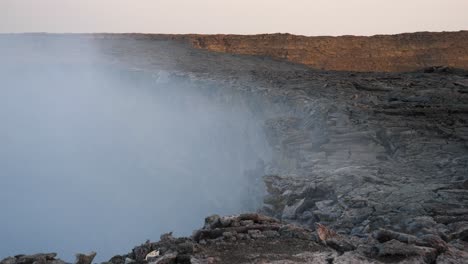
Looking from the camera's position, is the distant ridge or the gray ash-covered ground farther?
the distant ridge

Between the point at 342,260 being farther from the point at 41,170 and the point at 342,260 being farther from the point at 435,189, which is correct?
the point at 41,170

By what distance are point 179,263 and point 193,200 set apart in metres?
8.13

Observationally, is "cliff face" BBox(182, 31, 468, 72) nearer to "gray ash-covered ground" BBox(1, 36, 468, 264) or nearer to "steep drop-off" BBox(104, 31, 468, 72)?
"steep drop-off" BBox(104, 31, 468, 72)

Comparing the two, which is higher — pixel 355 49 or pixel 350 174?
pixel 355 49

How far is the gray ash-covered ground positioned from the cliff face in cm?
576

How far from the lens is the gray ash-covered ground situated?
443 cm

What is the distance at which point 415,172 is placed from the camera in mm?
6570

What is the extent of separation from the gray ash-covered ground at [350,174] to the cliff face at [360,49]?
5757 millimetres

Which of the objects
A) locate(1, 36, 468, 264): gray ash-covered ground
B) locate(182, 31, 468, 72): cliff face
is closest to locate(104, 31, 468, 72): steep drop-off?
locate(182, 31, 468, 72): cliff face

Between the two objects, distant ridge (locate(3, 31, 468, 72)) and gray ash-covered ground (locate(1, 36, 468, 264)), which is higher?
distant ridge (locate(3, 31, 468, 72))

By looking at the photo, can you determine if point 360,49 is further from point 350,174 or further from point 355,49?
point 350,174

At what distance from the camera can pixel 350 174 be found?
651 centimetres

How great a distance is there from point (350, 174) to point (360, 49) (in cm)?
1458

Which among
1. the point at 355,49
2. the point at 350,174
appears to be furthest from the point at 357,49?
the point at 350,174
